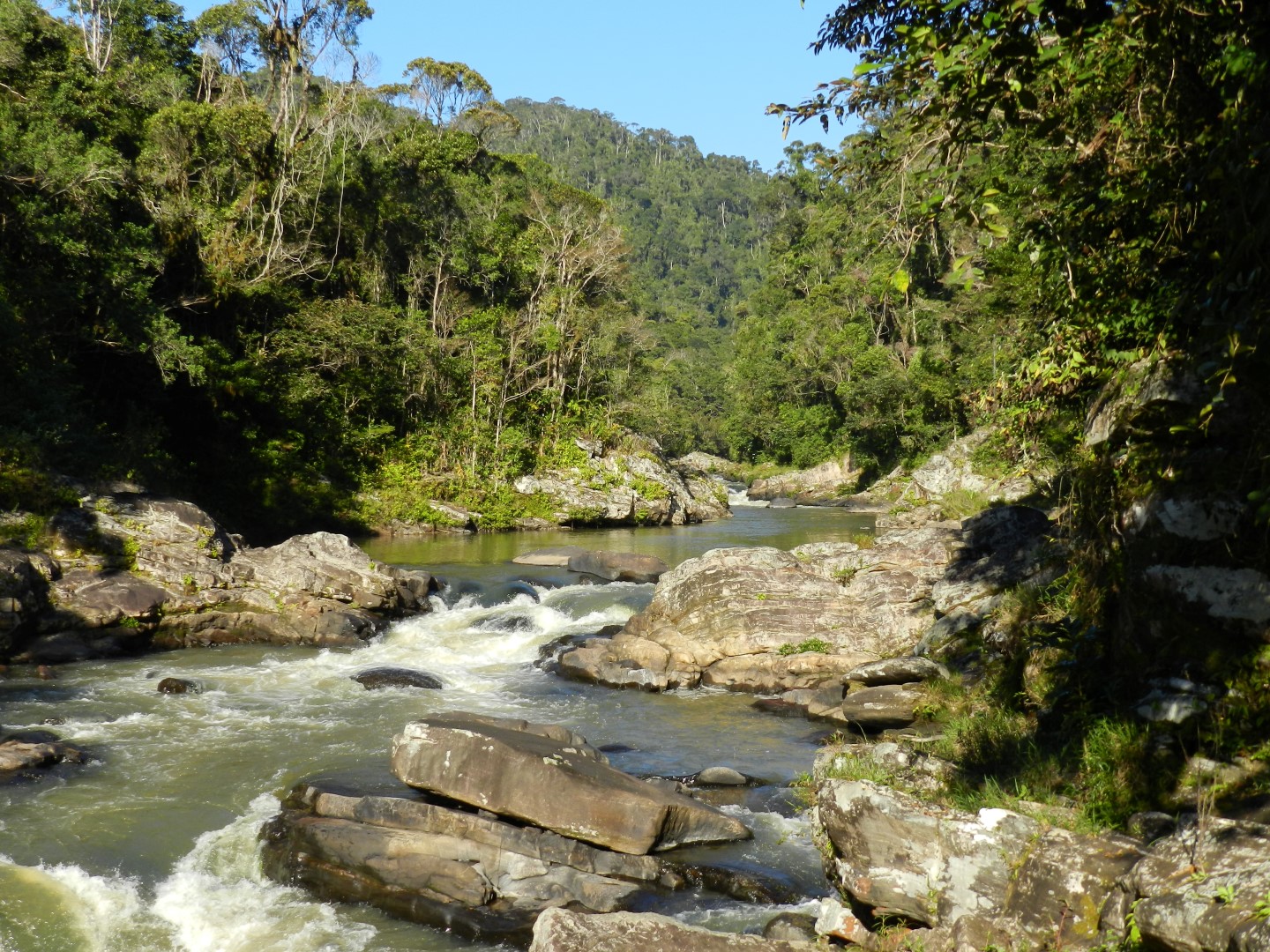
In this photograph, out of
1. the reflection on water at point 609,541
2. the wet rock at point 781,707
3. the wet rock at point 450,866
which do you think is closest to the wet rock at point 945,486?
the reflection on water at point 609,541

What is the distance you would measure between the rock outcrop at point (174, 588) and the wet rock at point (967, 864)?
42.0ft

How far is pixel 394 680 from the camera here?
45.7 feet

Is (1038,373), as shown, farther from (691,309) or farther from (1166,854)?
(691,309)

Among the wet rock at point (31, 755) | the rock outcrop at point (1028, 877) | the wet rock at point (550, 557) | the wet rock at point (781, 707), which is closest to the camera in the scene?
the rock outcrop at point (1028, 877)

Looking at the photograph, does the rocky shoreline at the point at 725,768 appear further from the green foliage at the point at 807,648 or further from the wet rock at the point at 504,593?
the wet rock at the point at 504,593

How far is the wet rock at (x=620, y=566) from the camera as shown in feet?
74.0

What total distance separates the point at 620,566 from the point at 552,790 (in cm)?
1492

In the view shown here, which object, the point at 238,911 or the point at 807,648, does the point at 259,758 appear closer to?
the point at 238,911

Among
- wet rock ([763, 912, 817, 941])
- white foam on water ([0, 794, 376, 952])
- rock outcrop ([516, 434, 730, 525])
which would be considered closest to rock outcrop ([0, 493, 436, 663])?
white foam on water ([0, 794, 376, 952])

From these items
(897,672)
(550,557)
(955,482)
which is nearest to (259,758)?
(897,672)

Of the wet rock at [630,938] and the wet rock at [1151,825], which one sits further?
the wet rock at [630,938]

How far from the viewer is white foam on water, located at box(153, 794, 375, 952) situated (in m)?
6.92

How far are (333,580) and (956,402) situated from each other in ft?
96.9

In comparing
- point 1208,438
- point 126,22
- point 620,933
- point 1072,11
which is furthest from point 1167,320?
point 126,22
